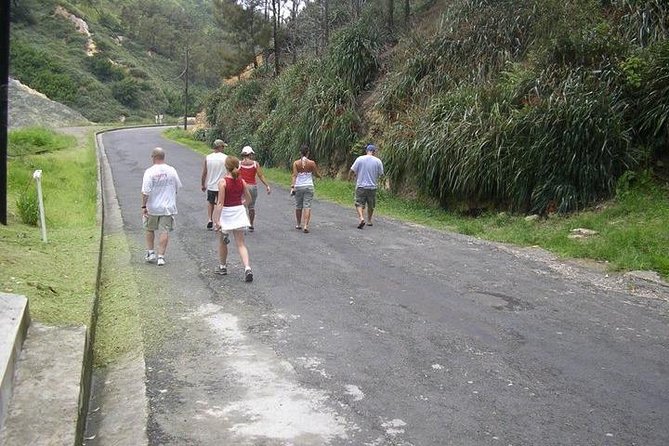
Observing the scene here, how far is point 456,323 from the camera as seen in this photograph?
6.84m

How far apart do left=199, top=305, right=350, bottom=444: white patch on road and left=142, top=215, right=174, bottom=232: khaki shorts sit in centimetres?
361

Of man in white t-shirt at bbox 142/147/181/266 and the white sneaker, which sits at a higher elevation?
man in white t-shirt at bbox 142/147/181/266

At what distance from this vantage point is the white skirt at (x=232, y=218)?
852 cm

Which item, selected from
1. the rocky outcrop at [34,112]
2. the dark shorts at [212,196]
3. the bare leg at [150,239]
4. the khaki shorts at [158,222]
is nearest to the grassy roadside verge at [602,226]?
the dark shorts at [212,196]

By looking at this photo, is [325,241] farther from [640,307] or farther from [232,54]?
[232,54]

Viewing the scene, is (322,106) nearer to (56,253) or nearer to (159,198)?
(159,198)

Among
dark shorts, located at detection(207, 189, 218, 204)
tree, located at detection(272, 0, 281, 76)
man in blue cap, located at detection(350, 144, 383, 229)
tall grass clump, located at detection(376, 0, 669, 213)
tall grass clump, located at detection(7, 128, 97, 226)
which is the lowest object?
tall grass clump, located at detection(7, 128, 97, 226)

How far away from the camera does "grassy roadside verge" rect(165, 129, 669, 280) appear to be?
9.89 m

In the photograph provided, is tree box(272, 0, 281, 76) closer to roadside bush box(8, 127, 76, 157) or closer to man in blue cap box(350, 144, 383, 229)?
roadside bush box(8, 127, 76, 157)

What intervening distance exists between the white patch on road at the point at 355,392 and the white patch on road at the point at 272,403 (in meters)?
0.20

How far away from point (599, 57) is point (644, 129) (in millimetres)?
2143

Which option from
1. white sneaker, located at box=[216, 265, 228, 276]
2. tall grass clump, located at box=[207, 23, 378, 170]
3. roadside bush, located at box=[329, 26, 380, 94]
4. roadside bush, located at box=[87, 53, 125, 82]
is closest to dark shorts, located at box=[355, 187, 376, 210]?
white sneaker, located at box=[216, 265, 228, 276]

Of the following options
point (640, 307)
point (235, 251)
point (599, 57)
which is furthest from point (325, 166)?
point (640, 307)

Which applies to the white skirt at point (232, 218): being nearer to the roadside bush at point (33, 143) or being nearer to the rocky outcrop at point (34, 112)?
the roadside bush at point (33, 143)
